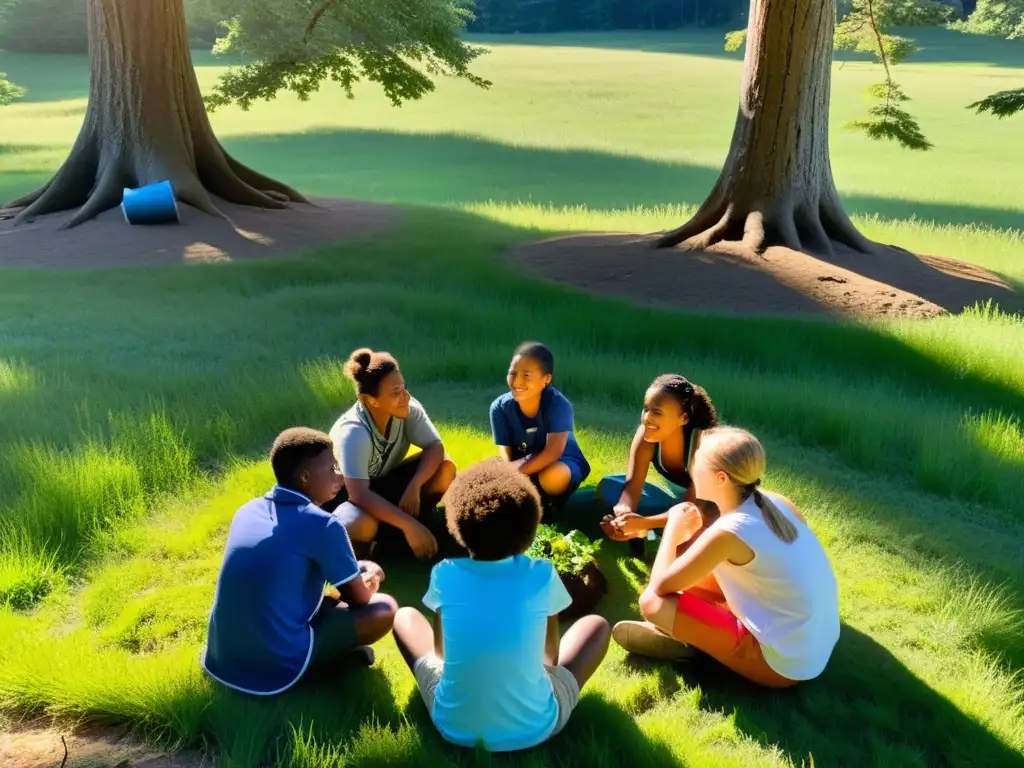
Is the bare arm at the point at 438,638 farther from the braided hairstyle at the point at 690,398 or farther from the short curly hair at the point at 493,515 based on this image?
the braided hairstyle at the point at 690,398

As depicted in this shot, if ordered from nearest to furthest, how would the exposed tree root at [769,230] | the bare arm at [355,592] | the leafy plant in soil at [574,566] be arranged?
the bare arm at [355,592], the leafy plant in soil at [574,566], the exposed tree root at [769,230]

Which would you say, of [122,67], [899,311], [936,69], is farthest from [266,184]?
[936,69]

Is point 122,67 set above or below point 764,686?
above

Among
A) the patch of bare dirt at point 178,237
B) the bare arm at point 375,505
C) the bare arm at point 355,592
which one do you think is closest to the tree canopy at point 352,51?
the patch of bare dirt at point 178,237

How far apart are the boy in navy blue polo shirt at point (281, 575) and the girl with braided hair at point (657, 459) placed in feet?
5.21

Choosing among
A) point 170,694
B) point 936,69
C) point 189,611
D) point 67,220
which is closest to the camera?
point 170,694

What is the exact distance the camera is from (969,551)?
481 centimetres

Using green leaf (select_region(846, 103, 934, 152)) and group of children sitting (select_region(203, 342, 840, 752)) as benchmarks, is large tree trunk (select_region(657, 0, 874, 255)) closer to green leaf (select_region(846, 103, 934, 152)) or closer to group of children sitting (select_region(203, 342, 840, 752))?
green leaf (select_region(846, 103, 934, 152))

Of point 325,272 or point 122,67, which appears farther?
point 122,67

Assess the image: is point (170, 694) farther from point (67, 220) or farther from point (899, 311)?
point (67, 220)

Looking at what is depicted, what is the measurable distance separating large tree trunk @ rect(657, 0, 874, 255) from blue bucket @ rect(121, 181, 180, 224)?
634 centimetres

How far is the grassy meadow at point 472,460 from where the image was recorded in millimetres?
3346

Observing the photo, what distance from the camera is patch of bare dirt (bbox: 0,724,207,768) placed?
312 cm

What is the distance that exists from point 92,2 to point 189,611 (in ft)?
38.7
